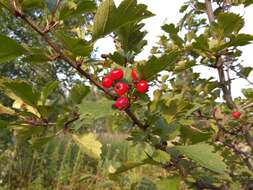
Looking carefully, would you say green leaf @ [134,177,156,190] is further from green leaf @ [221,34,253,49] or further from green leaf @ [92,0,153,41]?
green leaf @ [92,0,153,41]

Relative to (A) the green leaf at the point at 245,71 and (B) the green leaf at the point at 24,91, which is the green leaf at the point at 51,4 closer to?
(B) the green leaf at the point at 24,91

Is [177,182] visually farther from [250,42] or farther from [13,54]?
[13,54]

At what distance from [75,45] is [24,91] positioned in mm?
334

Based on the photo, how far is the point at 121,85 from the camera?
4.78ft

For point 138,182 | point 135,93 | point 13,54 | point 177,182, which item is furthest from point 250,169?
point 13,54

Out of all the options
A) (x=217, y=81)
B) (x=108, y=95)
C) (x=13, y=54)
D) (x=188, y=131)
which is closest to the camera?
(x=13, y=54)

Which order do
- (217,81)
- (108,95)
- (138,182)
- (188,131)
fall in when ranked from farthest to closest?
(217,81)
(138,182)
(188,131)
(108,95)

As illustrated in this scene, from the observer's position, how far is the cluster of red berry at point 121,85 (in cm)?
143

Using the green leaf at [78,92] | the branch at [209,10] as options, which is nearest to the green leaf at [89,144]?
the green leaf at [78,92]

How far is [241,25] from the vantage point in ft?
6.94

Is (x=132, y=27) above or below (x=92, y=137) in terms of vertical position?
above

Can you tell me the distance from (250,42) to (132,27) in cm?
72

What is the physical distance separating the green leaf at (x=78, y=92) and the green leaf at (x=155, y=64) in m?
0.27

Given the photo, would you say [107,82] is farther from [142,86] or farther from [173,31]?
[173,31]
